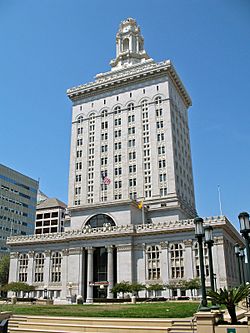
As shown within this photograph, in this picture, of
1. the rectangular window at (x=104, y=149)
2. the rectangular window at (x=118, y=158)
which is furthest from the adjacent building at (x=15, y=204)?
the rectangular window at (x=118, y=158)

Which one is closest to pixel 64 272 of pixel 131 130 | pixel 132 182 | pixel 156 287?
pixel 156 287

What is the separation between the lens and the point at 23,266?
266 ft

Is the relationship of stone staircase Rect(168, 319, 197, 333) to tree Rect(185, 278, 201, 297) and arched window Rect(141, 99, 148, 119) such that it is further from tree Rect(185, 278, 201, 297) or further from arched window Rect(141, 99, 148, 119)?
arched window Rect(141, 99, 148, 119)

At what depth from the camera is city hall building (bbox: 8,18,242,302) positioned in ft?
219

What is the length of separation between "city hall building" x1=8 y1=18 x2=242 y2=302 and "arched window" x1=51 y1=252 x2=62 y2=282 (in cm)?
22

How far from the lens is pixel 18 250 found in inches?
3255

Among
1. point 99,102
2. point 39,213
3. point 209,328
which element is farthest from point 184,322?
point 39,213

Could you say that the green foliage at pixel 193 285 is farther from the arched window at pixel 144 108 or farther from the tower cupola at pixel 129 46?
the tower cupola at pixel 129 46

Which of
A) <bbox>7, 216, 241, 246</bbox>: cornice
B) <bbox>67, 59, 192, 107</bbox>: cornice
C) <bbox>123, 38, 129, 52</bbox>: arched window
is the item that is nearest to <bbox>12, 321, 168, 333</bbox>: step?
<bbox>7, 216, 241, 246</bbox>: cornice

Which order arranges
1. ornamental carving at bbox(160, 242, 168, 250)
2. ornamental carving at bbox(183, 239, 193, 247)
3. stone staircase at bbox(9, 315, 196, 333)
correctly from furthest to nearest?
ornamental carving at bbox(160, 242, 168, 250)
ornamental carving at bbox(183, 239, 193, 247)
stone staircase at bbox(9, 315, 196, 333)

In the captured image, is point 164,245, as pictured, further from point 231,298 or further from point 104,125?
point 231,298

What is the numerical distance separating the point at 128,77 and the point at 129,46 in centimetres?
2245

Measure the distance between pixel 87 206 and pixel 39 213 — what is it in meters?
73.7

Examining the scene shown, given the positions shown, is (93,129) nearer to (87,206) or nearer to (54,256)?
(87,206)
